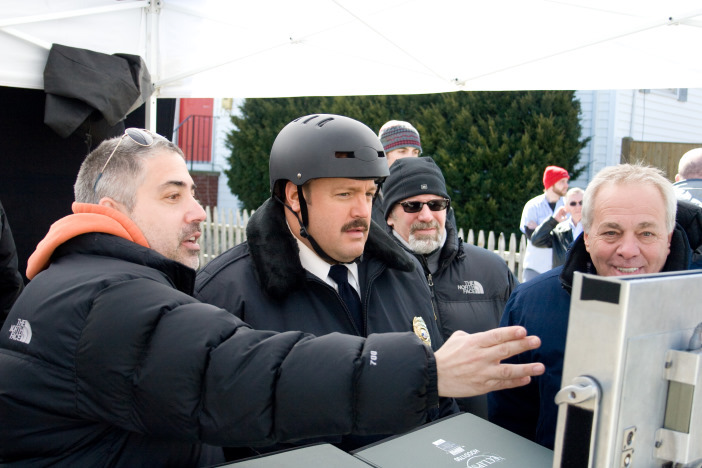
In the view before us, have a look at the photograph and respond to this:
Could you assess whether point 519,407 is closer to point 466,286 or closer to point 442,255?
point 466,286

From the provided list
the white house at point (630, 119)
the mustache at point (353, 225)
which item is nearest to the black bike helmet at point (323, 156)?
the mustache at point (353, 225)

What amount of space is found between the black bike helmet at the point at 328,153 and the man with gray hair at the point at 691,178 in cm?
317

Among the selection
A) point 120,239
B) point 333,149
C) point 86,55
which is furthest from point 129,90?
point 120,239

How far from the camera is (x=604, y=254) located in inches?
88.5

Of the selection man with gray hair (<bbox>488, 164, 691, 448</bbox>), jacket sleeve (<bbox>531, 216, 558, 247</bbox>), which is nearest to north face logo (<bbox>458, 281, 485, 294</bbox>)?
man with gray hair (<bbox>488, 164, 691, 448</bbox>)

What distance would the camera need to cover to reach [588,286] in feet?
2.67

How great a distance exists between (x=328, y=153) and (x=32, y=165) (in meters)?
3.39

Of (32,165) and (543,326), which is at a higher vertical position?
(32,165)

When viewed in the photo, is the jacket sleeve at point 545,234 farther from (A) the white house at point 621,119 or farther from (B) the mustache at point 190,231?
(A) the white house at point 621,119

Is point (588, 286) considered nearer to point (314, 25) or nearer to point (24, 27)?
point (24, 27)

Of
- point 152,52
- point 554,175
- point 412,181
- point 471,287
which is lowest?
point 471,287

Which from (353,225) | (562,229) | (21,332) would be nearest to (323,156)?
(353,225)

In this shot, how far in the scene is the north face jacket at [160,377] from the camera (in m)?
1.19

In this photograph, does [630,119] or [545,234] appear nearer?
[545,234]
